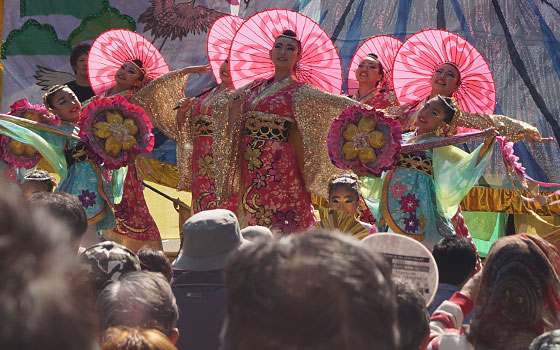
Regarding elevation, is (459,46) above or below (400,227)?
above

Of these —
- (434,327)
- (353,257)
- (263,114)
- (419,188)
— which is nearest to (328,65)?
(263,114)

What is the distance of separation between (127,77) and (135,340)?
547 cm

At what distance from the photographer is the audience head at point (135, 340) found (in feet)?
5.30

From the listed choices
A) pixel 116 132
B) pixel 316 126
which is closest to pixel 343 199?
pixel 316 126

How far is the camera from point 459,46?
5.85 meters

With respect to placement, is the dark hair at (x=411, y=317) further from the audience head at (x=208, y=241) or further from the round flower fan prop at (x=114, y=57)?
the round flower fan prop at (x=114, y=57)

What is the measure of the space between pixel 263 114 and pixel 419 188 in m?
1.24

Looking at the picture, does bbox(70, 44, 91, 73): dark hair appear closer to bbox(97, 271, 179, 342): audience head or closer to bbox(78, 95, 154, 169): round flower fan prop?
bbox(78, 95, 154, 169): round flower fan prop

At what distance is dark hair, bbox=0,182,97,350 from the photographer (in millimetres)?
901

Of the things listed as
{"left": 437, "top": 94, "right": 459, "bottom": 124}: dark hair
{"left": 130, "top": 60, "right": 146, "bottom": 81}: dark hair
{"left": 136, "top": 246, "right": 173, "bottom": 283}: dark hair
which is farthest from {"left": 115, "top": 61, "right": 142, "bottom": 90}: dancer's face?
{"left": 136, "top": 246, "right": 173, "bottom": 283}: dark hair

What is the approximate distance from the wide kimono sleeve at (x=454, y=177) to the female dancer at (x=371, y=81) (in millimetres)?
1392

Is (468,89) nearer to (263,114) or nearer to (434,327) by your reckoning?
(263,114)

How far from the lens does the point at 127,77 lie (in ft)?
22.5

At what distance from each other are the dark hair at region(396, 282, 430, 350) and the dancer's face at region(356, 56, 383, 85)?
4864mm
